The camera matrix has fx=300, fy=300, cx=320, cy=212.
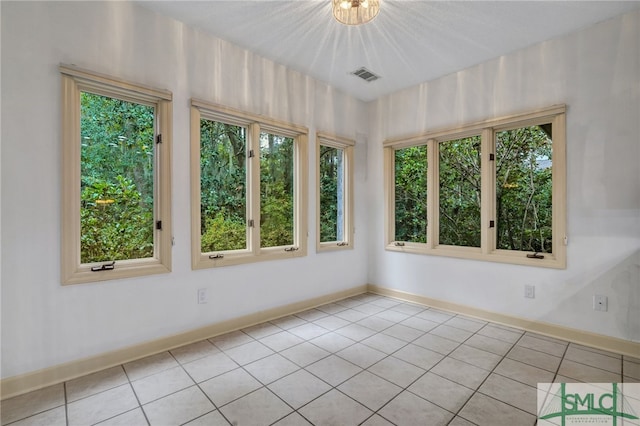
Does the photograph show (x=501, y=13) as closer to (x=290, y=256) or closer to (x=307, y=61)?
(x=307, y=61)

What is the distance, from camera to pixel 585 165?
9.02 feet

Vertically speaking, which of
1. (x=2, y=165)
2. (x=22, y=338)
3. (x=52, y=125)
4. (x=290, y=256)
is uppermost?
(x=52, y=125)

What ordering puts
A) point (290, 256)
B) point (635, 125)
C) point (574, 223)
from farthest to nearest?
point (290, 256), point (574, 223), point (635, 125)

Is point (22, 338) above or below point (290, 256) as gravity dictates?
below

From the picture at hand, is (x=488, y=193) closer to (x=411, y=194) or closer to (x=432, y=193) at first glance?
(x=432, y=193)

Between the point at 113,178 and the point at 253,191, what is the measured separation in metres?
1.25

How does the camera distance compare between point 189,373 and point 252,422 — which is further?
point 189,373

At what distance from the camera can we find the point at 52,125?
2094 millimetres

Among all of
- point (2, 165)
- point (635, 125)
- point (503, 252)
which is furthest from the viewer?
point (503, 252)

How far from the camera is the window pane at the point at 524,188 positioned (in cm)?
307

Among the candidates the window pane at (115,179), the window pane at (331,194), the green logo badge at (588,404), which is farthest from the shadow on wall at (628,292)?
the window pane at (115,179)

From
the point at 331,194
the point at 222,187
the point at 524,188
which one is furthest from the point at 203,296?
the point at 524,188

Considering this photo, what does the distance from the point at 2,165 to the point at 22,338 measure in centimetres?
114

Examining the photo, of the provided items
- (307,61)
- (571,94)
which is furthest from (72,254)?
(571,94)
